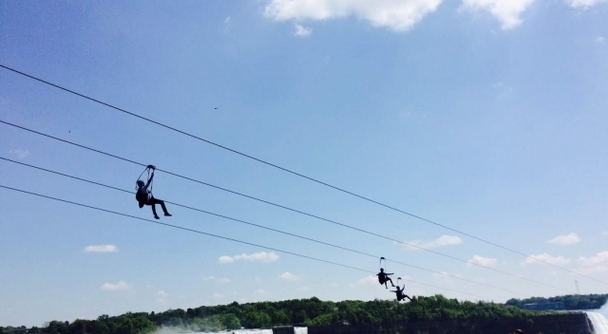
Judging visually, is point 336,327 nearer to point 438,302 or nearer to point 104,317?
point 438,302

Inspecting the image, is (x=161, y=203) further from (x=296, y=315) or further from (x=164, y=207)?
(x=296, y=315)

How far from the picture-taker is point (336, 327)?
10831 centimetres

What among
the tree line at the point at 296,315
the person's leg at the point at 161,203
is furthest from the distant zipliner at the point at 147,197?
the tree line at the point at 296,315

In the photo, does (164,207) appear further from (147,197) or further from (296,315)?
(296,315)

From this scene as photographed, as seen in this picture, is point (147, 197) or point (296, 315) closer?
point (147, 197)

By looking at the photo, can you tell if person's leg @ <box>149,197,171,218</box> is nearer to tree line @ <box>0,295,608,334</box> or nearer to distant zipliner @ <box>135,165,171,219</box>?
distant zipliner @ <box>135,165,171,219</box>

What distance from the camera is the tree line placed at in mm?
129988

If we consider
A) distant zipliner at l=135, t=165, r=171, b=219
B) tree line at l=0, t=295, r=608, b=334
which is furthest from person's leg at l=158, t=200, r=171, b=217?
tree line at l=0, t=295, r=608, b=334

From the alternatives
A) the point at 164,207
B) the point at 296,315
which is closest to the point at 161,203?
the point at 164,207

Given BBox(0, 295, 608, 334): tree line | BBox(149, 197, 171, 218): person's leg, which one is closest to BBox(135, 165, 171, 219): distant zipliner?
BBox(149, 197, 171, 218): person's leg

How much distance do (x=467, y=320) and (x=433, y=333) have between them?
14.7 metres

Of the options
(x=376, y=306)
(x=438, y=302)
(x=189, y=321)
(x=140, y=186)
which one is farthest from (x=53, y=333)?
(x=140, y=186)

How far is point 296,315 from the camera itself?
16125 cm

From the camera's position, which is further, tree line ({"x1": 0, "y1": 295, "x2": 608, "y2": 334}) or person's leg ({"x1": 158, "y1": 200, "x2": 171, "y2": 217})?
tree line ({"x1": 0, "y1": 295, "x2": 608, "y2": 334})
